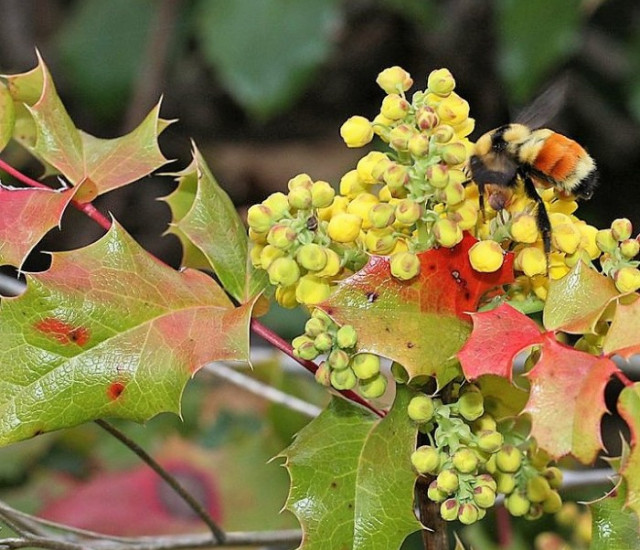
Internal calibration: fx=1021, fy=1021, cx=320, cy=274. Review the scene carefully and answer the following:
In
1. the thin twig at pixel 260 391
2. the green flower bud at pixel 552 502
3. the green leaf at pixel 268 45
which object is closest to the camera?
the green flower bud at pixel 552 502

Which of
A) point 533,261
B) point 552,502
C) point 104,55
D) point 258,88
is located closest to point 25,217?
point 533,261

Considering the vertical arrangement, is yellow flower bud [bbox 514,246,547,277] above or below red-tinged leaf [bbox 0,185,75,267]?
above

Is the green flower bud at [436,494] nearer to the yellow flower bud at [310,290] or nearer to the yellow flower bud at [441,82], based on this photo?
the yellow flower bud at [310,290]

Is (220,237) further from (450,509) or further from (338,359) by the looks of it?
(450,509)

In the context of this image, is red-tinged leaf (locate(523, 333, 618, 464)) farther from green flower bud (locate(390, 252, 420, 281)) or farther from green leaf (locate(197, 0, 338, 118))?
green leaf (locate(197, 0, 338, 118))

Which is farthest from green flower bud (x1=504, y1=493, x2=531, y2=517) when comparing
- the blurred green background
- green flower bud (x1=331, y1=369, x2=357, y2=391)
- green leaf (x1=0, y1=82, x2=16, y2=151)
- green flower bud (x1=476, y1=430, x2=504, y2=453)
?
green leaf (x1=0, y1=82, x2=16, y2=151)

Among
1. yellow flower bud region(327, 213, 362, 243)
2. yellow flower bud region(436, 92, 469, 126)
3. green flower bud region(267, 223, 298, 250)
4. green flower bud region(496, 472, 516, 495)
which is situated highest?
yellow flower bud region(436, 92, 469, 126)

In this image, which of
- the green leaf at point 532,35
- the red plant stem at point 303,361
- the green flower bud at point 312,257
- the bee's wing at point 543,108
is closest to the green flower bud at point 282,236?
the green flower bud at point 312,257
